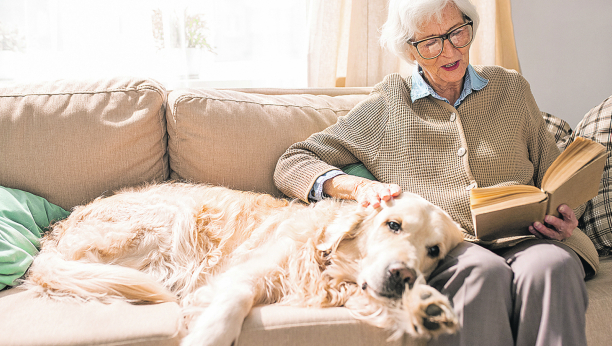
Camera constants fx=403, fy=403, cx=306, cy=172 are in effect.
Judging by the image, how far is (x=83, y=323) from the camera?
1.01m

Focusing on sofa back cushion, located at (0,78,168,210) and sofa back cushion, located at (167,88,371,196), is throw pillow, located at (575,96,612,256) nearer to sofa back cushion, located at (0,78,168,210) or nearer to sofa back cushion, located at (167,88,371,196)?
sofa back cushion, located at (167,88,371,196)

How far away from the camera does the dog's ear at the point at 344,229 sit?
1237 mm

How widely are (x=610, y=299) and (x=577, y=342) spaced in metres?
0.32

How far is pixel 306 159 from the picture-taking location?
1.58 meters

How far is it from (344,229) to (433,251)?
0.88 ft

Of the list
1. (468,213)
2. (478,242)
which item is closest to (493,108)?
(468,213)

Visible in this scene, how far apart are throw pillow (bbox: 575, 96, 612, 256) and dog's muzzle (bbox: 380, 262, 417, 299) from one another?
1007mm

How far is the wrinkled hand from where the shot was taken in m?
1.24

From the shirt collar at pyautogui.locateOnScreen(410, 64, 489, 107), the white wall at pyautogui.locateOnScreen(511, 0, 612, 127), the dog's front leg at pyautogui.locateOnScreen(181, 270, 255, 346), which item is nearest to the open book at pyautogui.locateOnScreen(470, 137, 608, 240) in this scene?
the shirt collar at pyautogui.locateOnScreen(410, 64, 489, 107)

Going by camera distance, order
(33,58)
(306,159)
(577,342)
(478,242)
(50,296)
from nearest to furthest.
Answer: (577,342), (50,296), (478,242), (306,159), (33,58)

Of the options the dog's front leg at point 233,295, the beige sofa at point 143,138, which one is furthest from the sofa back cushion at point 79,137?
the dog's front leg at point 233,295

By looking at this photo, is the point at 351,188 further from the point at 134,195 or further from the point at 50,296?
the point at 50,296

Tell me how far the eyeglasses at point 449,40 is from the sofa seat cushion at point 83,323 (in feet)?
4.29

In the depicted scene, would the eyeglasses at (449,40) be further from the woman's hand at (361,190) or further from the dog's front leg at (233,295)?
the dog's front leg at (233,295)
